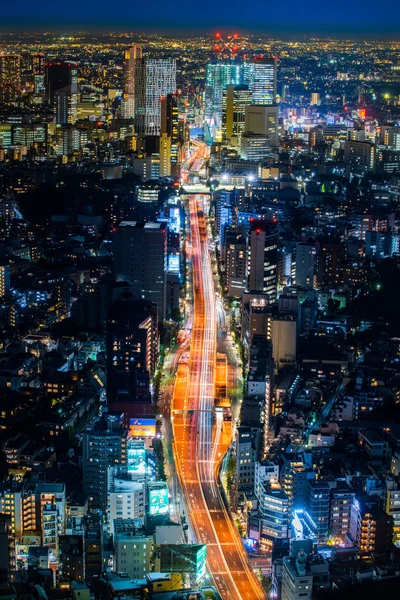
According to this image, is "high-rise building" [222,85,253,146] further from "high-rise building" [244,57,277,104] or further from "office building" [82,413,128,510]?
"office building" [82,413,128,510]

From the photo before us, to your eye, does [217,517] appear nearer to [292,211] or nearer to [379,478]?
[379,478]

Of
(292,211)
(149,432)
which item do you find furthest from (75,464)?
(292,211)

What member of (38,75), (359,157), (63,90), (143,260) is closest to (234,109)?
(359,157)

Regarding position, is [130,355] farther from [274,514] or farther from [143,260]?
[274,514]

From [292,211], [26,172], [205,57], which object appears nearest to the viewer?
[292,211]

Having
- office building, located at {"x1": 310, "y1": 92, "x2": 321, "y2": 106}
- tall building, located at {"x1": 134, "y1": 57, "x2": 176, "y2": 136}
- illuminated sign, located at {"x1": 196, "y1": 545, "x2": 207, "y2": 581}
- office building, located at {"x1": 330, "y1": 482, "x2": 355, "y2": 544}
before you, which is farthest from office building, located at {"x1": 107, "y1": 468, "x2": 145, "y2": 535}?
office building, located at {"x1": 310, "y1": 92, "x2": 321, "y2": 106}
